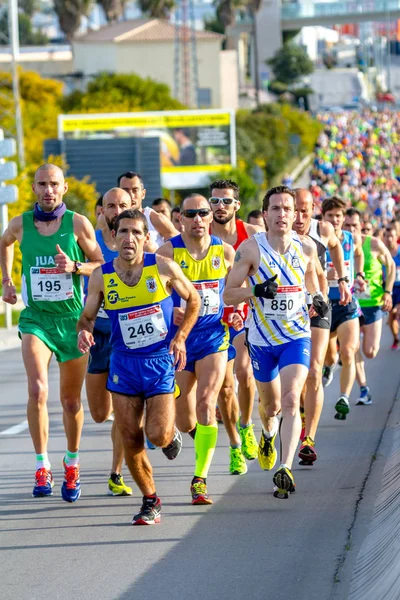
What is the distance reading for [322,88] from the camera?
15625 centimetres

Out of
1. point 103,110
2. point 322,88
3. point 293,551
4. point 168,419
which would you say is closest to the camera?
point 293,551

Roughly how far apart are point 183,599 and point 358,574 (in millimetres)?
895

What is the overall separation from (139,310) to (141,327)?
10cm

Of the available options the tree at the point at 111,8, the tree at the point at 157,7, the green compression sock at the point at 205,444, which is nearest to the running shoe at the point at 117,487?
the green compression sock at the point at 205,444

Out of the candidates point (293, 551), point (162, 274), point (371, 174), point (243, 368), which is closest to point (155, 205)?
point (243, 368)

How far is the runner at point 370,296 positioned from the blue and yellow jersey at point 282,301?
4919 mm

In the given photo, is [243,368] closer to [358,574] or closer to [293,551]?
[293,551]

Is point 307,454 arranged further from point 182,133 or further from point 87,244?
point 182,133

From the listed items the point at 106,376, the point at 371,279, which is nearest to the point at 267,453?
the point at 106,376

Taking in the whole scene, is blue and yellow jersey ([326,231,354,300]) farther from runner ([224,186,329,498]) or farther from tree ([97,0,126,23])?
tree ([97,0,126,23])

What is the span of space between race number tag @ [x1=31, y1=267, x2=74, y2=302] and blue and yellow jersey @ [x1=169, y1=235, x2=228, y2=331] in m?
0.79

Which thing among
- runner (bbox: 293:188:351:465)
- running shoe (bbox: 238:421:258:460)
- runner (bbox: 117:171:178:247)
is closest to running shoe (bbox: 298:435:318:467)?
runner (bbox: 293:188:351:465)

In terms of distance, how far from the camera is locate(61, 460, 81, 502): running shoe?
8680mm

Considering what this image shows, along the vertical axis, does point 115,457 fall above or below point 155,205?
below
